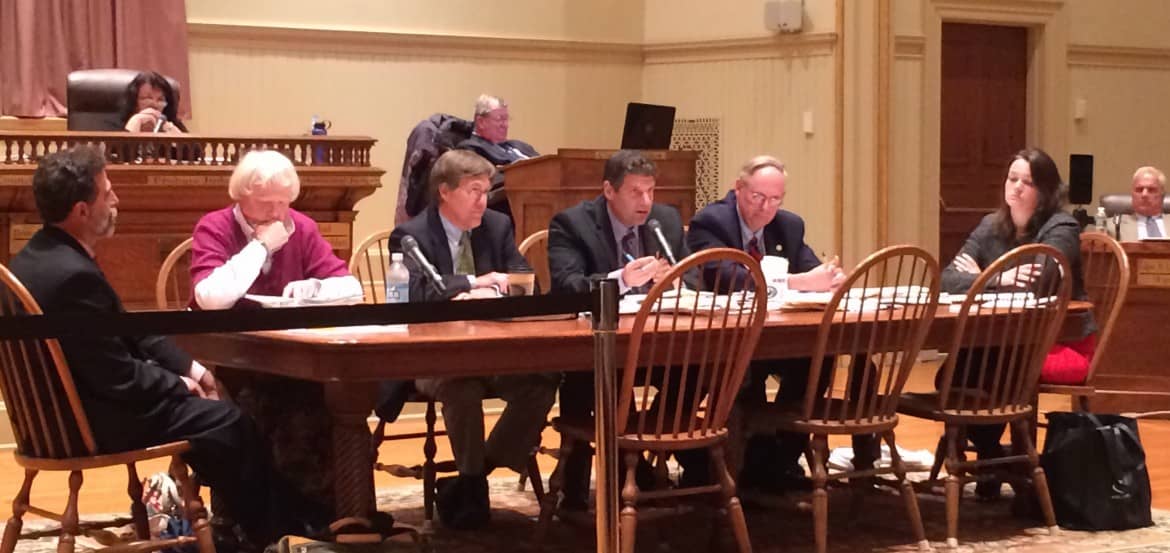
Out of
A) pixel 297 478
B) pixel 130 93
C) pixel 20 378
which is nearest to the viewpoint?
pixel 20 378

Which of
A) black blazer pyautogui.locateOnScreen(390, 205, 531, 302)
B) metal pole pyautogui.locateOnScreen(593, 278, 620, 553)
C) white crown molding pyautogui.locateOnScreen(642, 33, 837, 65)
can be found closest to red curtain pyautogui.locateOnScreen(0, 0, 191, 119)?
white crown molding pyautogui.locateOnScreen(642, 33, 837, 65)

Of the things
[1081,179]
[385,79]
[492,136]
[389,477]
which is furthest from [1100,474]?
[385,79]

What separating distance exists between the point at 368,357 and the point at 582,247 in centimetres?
143

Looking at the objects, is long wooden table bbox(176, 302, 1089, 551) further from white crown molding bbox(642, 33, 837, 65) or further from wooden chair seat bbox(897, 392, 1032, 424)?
white crown molding bbox(642, 33, 837, 65)

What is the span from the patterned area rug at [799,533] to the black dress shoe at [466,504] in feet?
0.16

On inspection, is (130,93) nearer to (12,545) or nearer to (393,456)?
(393,456)

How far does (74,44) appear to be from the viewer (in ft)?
29.1

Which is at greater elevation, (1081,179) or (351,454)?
→ (1081,179)

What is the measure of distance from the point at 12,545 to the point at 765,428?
2.00 m

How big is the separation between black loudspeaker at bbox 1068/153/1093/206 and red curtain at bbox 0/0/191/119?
5.00 metres

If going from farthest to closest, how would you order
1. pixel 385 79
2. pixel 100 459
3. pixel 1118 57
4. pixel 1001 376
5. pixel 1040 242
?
pixel 1118 57 → pixel 385 79 → pixel 1040 242 → pixel 1001 376 → pixel 100 459

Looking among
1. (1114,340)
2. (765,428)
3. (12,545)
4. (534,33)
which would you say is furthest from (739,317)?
(534,33)

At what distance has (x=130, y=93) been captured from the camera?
7.27m

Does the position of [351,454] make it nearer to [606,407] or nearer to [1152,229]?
[606,407]
